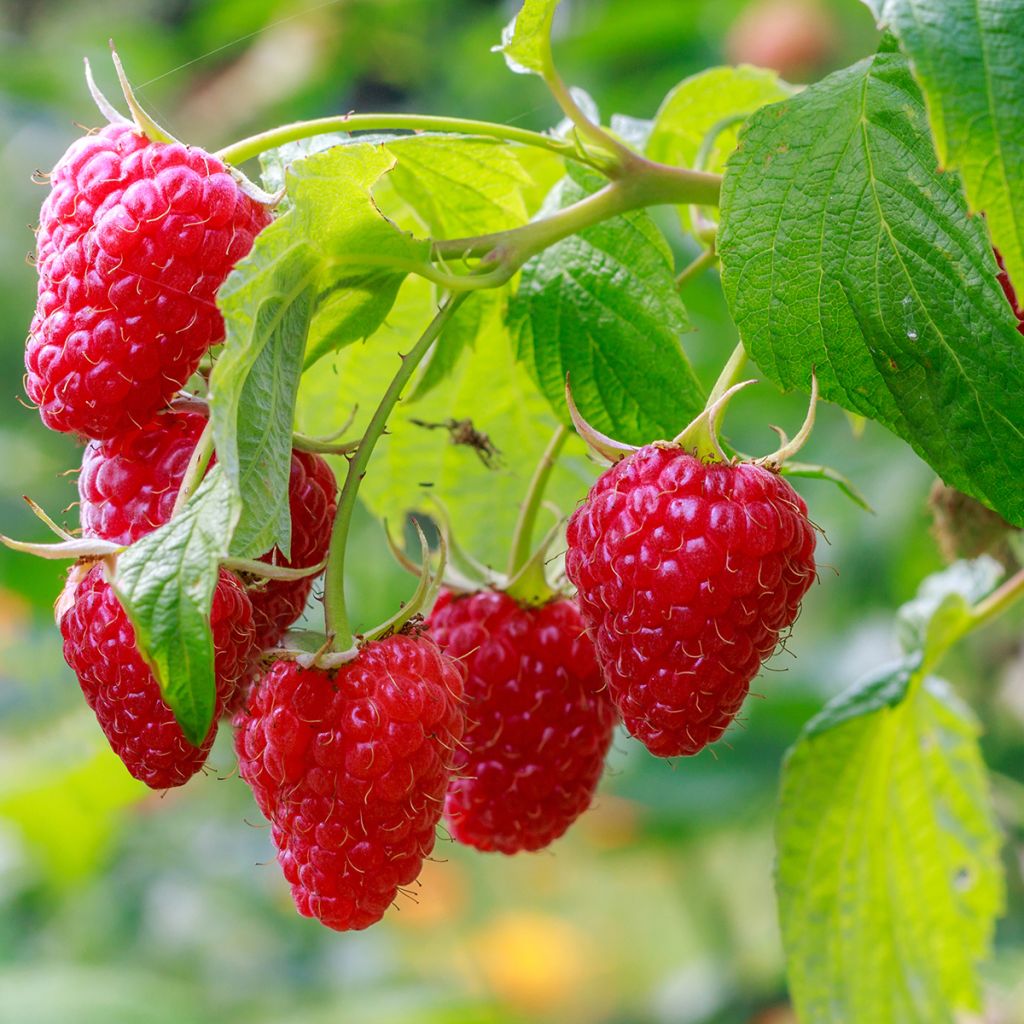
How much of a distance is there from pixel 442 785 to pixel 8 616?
2.27m

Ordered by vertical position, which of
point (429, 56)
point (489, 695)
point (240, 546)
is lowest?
point (429, 56)

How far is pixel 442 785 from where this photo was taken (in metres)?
0.81

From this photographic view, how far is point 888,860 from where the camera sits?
121 centimetres

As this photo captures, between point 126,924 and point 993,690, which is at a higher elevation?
point 993,690

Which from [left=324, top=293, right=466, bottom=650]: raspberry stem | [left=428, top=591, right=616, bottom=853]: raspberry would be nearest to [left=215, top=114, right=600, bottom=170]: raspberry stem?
[left=324, top=293, right=466, bottom=650]: raspberry stem

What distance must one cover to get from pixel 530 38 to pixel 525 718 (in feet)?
1.43

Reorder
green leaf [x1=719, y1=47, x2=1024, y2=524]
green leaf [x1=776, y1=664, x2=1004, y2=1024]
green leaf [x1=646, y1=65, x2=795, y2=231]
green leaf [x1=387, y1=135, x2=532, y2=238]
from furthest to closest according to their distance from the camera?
green leaf [x1=776, y1=664, x2=1004, y2=1024], green leaf [x1=646, y1=65, x2=795, y2=231], green leaf [x1=387, y1=135, x2=532, y2=238], green leaf [x1=719, y1=47, x2=1024, y2=524]

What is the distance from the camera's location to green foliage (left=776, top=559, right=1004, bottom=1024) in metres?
1.14

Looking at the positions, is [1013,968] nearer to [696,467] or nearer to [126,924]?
[696,467]

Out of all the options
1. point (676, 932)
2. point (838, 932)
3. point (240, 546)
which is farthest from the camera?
point (676, 932)

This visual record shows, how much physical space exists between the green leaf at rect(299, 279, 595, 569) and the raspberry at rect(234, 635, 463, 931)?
273 millimetres

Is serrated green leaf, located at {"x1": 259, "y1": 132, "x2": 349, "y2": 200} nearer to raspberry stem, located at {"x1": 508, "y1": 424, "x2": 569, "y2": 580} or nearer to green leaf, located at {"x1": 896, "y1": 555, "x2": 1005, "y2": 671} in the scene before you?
raspberry stem, located at {"x1": 508, "y1": 424, "x2": 569, "y2": 580}

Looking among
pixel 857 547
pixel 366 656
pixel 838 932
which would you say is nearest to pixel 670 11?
pixel 857 547

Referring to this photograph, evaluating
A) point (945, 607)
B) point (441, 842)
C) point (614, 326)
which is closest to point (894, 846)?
point (945, 607)
